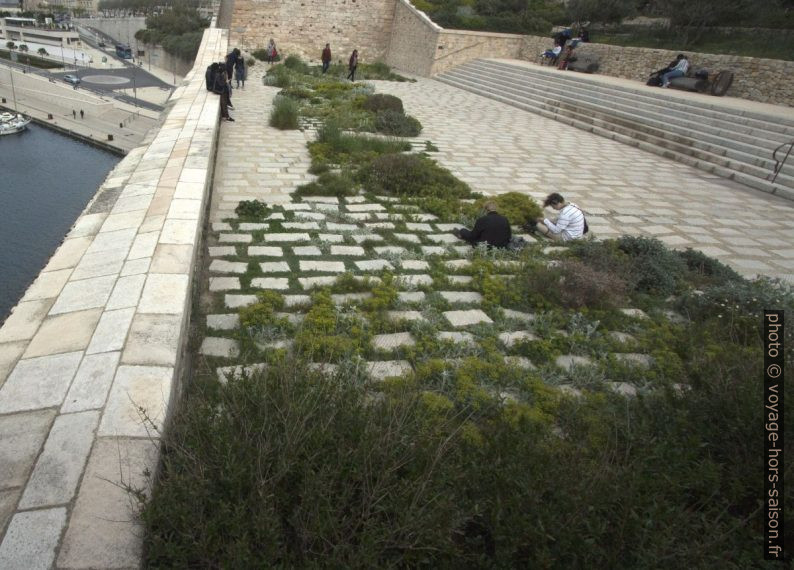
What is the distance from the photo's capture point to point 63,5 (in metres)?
115

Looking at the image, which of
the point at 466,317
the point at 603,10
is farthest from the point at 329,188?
the point at 603,10

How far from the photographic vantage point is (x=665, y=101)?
14172 millimetres

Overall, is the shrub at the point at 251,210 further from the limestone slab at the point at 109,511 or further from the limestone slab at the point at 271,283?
the limestone slab at the point at 109,511

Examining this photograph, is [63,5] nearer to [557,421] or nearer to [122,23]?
[122,23]

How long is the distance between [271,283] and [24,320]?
1.93m

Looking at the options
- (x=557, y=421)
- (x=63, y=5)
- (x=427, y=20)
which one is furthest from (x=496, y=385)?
(x=63, y=5)

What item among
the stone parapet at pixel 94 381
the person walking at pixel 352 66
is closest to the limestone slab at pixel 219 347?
the stone parapet at pixel 94 381

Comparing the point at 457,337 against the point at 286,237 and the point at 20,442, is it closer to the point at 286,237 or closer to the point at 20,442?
the point at 286,237

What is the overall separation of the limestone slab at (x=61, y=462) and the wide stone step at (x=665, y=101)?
13957mm

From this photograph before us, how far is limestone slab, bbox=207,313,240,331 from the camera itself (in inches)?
157

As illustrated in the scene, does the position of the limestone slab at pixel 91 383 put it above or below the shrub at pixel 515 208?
below

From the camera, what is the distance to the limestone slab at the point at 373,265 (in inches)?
208

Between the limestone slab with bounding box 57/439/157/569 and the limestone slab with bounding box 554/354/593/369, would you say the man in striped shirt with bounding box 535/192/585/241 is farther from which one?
the limestone slab with bounding box 57/439/157/569

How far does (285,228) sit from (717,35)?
2138 cm
